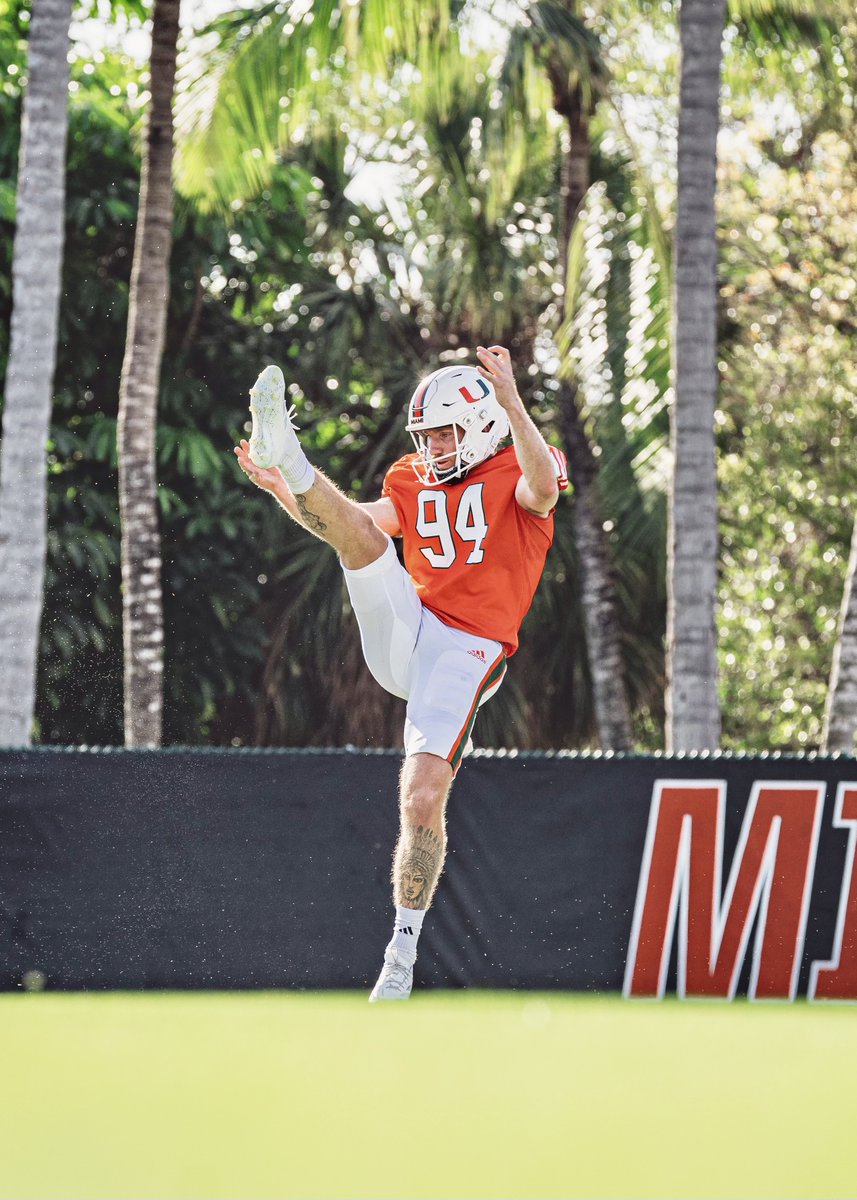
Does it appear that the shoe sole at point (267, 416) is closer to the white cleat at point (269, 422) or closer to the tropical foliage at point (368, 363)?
the white cleat at point (269, 422)

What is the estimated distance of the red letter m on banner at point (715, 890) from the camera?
10344 millimetres

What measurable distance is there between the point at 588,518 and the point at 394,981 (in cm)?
1301

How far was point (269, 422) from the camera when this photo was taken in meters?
5.61

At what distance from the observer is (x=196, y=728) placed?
69.1 feet

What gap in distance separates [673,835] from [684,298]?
447cm

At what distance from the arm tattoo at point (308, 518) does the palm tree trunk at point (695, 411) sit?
7000 mm

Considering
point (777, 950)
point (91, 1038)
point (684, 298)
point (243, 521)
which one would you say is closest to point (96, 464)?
point (243, 521)

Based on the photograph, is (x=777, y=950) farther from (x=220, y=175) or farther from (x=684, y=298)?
(x=220, y=175)

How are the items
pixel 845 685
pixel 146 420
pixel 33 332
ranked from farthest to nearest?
pixel 146 420 < pixel 845 685 < pixel 33 332

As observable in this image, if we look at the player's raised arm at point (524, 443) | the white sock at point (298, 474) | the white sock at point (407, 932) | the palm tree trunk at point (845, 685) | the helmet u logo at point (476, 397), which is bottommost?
the white sock at point (407, 932)

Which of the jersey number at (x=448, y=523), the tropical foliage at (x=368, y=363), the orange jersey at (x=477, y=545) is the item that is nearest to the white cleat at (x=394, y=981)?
the orange jersey at (x=477, y=545)

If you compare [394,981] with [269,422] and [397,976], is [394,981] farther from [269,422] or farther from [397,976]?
[269,422]

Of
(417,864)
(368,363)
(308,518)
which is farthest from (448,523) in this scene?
(368,363)

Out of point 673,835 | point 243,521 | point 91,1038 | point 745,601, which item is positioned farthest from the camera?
point 745,601
